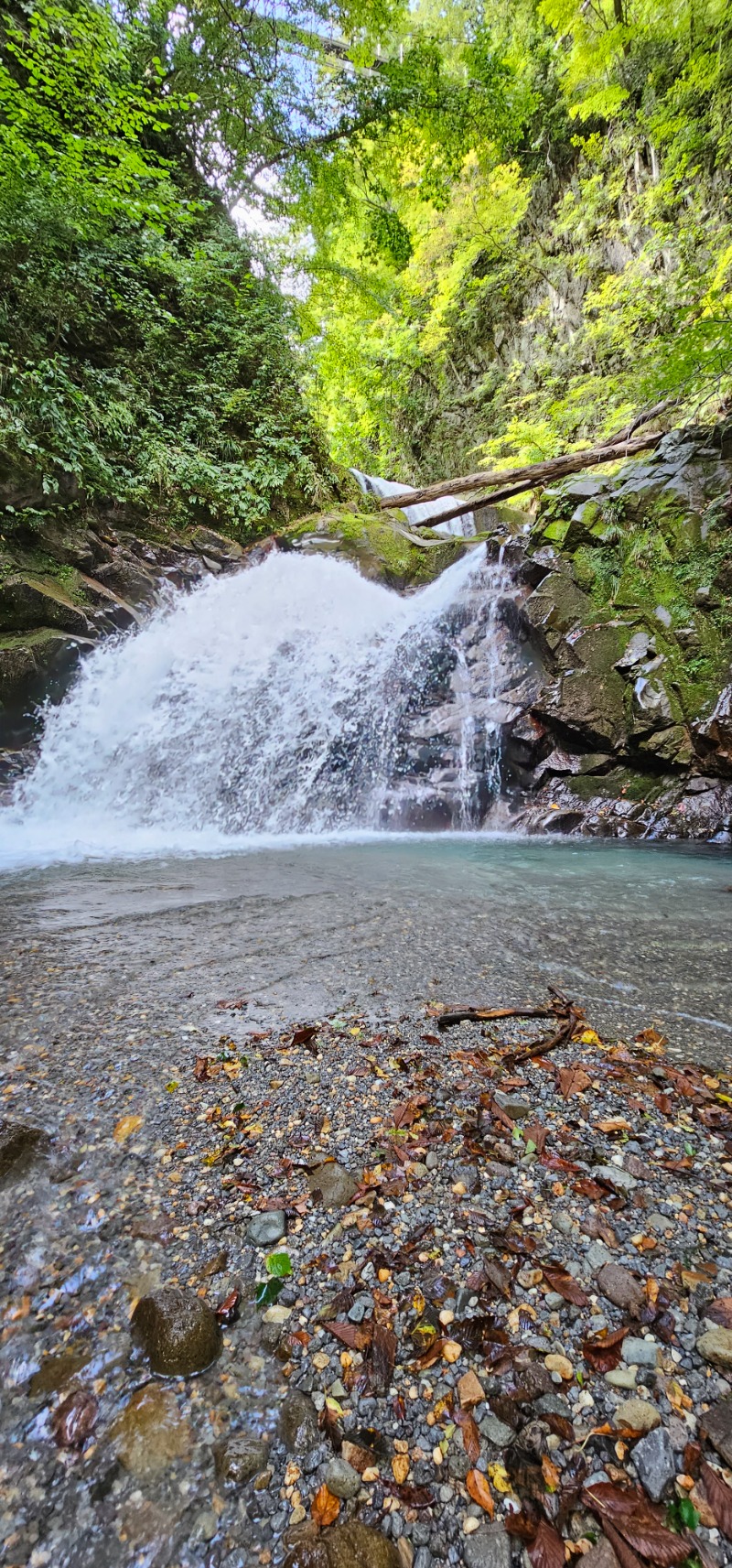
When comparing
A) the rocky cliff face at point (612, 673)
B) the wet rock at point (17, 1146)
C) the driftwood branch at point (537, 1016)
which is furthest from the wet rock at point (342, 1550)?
the rocky cliff face at point (612, 673)

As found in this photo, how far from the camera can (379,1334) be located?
3.29ft

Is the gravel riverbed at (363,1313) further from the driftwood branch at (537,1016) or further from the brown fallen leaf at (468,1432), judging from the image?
the driftwood branch at (537,1016)

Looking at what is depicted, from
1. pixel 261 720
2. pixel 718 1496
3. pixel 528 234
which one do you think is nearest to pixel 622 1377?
pixel 718 1496

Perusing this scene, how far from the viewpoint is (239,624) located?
8.91m

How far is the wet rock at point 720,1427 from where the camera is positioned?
812 millimetres

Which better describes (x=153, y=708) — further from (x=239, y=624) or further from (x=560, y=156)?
(x=560, y=156)

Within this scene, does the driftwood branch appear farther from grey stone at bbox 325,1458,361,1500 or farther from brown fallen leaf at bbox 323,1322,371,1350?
grey stone at bbox 325,1458,361,1500

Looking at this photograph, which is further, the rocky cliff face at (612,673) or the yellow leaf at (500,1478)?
the rocky cliff face at (612,673)

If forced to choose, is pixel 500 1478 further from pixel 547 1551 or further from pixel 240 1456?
pixel 240 1456

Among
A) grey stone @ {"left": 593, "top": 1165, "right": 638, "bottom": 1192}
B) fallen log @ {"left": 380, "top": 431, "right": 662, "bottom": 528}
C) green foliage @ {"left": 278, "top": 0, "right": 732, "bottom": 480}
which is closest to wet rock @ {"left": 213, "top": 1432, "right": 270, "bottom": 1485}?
grey stone @ {"left": 593, "top": 1165, "right": 638, "bottom": 1192}

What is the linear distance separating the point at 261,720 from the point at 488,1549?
24.1 ft

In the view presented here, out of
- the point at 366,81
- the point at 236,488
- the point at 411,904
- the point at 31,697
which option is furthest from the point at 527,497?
the point at 411,904

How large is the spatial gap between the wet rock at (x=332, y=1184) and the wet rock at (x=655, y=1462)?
638mm

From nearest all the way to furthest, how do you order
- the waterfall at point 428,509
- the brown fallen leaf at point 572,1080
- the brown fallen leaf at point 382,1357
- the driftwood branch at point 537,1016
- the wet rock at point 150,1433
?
the wet rock at point 150,1433 < the brown fallen leaf at point 382,1357 < the brown fallen leaf at point 572,1080 < the driftwood branch at point 537,1016 < the waterfall at point 428,509
